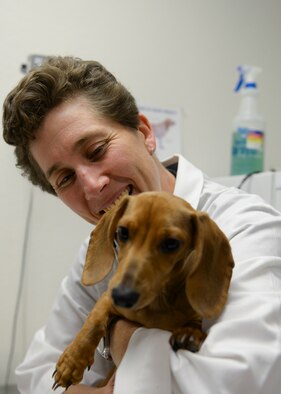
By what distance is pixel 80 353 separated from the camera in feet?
2.84

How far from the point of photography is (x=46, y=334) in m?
1.30

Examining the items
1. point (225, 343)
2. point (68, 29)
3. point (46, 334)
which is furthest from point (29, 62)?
point (225, 343)

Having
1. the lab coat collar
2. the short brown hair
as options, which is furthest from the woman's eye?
the lab coat collar

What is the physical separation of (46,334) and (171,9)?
1503mm

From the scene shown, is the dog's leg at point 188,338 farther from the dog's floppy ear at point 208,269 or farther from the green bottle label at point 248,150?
the green bottle label at point 248,150

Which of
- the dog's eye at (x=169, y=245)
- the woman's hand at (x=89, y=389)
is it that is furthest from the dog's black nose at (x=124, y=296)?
the woman's hand at (x=89, y=389)

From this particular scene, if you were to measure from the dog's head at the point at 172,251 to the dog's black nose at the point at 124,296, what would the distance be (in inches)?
0.7

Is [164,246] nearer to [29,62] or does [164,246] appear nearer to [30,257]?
[30,257]

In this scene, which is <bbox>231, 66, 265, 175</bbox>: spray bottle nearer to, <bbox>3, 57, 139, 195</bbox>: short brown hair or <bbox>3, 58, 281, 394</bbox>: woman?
<bbox>3, 58, 281, 394</bbox>: woman

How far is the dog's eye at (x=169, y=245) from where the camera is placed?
0.80 meters

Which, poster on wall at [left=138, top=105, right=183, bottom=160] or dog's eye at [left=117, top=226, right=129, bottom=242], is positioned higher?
dog's eye at [left=117, top=226, right=129, bottom=242]

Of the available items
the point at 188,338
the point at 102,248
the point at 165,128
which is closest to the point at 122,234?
the point at 102,248

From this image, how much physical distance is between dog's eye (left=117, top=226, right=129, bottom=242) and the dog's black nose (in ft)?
0.39

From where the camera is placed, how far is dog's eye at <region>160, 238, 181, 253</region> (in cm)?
80
